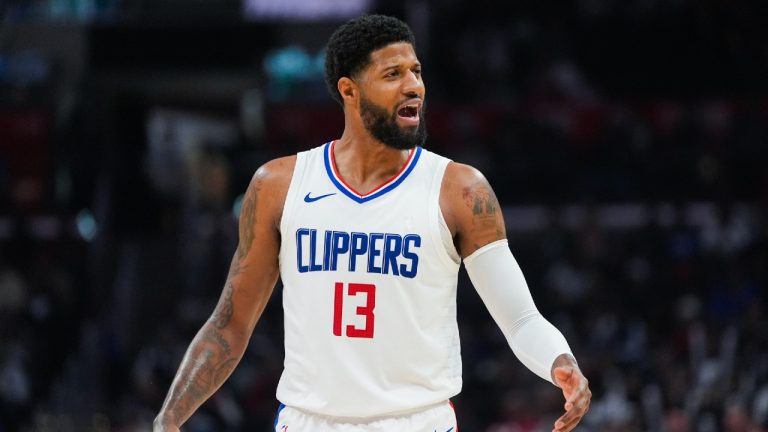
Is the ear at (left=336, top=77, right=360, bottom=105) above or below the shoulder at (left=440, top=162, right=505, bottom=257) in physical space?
above

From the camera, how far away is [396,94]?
165 inches

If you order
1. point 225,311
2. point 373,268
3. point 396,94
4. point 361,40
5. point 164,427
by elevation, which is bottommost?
point 164,427

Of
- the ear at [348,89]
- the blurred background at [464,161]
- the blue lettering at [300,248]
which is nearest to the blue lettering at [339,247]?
the blue lettering at [300,248]

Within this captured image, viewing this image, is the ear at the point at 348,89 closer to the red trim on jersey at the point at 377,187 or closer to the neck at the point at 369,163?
the neck at the point at 369,163

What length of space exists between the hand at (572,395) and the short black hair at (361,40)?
1.26 meters

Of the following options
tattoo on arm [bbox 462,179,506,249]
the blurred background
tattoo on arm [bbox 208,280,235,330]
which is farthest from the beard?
the blurred background

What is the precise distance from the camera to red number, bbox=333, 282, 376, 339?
409 cm

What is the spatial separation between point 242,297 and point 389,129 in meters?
0.82

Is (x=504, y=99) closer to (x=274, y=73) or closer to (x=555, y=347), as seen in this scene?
(x=274, y=73)

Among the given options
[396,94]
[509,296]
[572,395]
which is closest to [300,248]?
[396,94]

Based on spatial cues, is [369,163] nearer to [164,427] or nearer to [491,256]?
[491,256]

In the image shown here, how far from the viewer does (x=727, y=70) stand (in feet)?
51.1

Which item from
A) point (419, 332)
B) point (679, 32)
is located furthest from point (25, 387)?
→ point (419, 332)

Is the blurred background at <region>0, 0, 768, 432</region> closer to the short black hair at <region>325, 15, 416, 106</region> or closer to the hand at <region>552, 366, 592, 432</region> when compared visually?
the hand at <region>552, 366, 592, 432</region>
